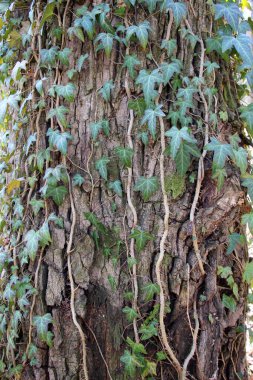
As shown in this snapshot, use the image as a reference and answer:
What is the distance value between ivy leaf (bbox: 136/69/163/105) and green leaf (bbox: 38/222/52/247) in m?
0.65

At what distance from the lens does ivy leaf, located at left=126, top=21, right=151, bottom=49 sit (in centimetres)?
142

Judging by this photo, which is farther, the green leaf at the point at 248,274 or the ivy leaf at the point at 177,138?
the green leaf at the point at 248,274

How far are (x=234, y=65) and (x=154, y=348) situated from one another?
1.31m

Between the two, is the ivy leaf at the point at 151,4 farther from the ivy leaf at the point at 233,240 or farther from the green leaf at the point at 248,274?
the green leaf at the point at 248,274

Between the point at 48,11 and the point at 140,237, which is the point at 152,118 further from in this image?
the point at 48,11

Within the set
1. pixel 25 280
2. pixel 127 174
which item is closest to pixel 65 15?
pixel 127 174

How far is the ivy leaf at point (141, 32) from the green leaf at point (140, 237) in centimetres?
73

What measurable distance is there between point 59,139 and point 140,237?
0.52m

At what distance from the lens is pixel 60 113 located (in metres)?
1.52

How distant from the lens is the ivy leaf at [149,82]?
1.42 metres

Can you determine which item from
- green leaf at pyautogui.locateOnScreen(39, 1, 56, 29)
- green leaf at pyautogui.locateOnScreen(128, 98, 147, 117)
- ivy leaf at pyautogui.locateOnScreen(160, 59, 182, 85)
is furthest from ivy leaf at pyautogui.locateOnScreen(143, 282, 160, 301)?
green leaf at pyautogui.locateOnScreen(39, 1, 56, 29)

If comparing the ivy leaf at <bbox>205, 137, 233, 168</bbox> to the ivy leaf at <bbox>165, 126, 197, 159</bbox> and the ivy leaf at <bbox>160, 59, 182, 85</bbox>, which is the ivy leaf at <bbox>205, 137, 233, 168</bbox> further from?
the ivy leaf at <bbox>160, 59, 182, 85</bbox>

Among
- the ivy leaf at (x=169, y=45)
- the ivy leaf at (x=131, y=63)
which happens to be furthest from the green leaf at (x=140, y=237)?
the ivy leaf at (x=169, y=45)

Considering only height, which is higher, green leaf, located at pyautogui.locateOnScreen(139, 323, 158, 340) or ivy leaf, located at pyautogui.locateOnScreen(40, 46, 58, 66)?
ivy leaf, located at pyautogui.locateOnScreen(40, 46, 58, 66)
